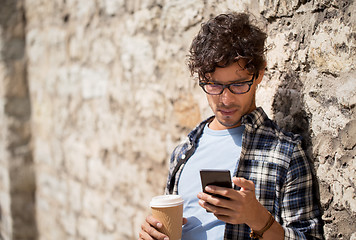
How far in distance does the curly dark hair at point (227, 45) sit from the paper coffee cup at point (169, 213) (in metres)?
0.43

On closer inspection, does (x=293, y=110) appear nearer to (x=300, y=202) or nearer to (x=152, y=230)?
(x=300, y=202)

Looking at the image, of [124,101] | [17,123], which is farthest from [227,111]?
[17,123]

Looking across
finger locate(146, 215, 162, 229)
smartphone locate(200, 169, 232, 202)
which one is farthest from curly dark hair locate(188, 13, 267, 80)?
finger locate(146, 215, 162, 229)

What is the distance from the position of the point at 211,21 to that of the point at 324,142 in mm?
567

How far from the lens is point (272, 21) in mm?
1503

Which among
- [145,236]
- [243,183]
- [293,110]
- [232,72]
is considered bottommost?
[145,236]

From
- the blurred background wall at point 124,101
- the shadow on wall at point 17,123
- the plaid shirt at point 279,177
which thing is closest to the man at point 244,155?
the plaid shirt at point 279,177

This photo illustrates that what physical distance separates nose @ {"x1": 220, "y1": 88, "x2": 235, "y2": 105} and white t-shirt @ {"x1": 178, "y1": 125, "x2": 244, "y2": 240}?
0.48 feet

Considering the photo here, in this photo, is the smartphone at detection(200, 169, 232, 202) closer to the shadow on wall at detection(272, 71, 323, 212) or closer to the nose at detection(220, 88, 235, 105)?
the nose at detection(220, 88, 235, 105)

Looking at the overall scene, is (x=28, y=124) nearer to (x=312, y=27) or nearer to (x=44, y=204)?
(x=44, y=204)

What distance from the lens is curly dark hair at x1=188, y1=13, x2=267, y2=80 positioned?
1207mm

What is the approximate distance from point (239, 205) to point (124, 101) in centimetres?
175

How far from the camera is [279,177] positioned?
1175 millimetres

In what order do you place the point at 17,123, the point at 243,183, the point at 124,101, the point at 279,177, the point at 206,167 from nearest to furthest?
the point at 243,183 → the point at 279,177 → the point at 206,167 → the point at 124,101 → the point at 17,123
